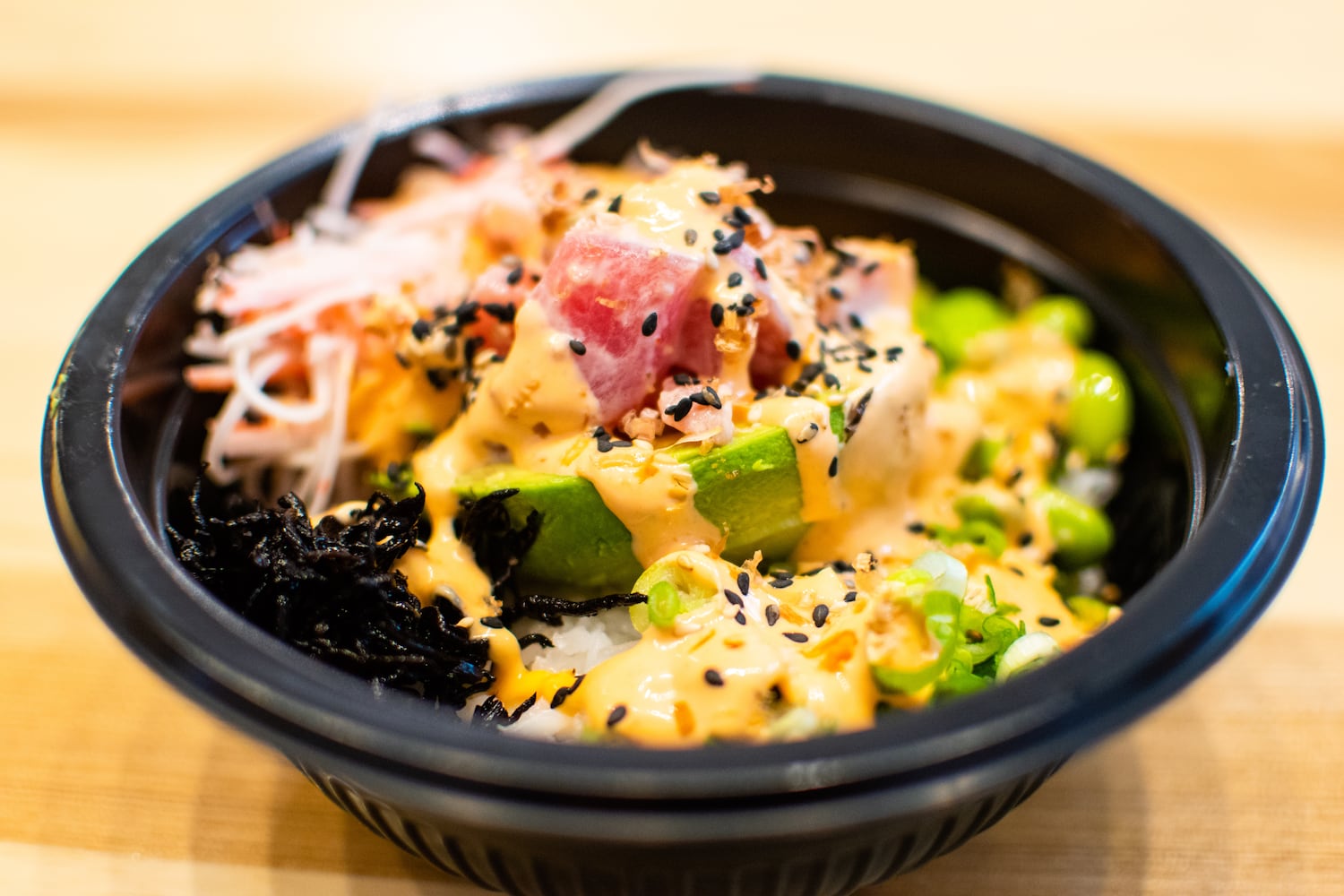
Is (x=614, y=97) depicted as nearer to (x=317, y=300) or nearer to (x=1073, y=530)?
(x=317, y=300)

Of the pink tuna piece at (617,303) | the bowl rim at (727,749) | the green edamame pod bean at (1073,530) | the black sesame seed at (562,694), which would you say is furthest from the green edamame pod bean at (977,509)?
the black sesame seed at (562,694)

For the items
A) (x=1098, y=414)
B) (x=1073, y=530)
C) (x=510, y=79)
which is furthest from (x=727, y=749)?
(x=510, y=79)

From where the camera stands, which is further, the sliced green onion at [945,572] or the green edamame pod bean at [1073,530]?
the green edamame pod bean at [1073,530]

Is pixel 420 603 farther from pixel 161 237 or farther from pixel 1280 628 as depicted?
pixel 1280 628

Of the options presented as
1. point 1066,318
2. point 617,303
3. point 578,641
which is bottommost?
point 578,641

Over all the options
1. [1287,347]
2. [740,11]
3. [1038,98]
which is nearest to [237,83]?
[740,11]

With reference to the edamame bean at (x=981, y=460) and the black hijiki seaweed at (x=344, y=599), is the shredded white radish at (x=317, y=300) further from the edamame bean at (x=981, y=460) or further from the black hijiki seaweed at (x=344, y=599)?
the edamame bean at (x=981, y=460)
